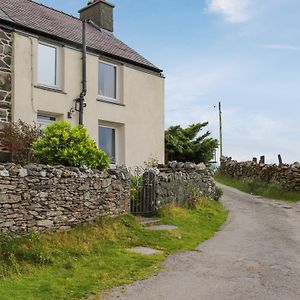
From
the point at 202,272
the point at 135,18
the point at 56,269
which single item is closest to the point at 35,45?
the point at 135,18

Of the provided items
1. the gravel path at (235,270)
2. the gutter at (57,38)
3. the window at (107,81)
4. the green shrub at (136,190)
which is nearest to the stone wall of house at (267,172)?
the gravel path at (235,270)

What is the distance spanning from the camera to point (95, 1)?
20359 millimetres

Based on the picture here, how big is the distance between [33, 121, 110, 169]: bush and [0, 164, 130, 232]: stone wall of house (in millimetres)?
410

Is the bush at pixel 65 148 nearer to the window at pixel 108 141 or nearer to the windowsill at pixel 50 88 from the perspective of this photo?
the windowsill at pixel 50 88

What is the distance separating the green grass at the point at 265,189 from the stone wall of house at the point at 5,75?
13.6m

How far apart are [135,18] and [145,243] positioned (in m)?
6.14

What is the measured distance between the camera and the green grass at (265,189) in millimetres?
20312

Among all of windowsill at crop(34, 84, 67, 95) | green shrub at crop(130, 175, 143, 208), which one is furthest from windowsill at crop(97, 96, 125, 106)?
green shrub at crop(130, 175, 143, 208)

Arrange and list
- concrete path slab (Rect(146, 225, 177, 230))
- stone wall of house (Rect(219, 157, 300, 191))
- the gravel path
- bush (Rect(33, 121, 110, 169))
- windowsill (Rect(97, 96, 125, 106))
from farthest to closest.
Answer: stone wall of house (Rect(219, 157, 300, 191))
windowsill (Rect(97, 96, 125, 106))
concrete path slab (Rect(146, 225, 177, 230))
bush (Rect(33, 121, 110, 169))
the gravel path

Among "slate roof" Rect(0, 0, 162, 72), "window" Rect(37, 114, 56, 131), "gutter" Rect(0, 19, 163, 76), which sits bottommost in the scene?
"window" Rect(37, 114, 56, 131)

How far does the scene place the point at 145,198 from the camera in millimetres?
12727

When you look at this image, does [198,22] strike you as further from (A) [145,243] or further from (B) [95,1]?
(B) [95,1]

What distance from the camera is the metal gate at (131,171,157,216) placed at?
1263 centimetres

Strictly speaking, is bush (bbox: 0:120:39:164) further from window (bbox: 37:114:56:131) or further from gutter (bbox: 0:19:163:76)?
gutter (bbox: 0:19:163:76)
